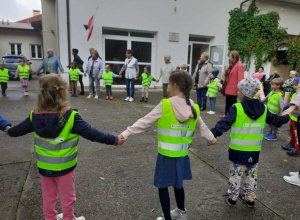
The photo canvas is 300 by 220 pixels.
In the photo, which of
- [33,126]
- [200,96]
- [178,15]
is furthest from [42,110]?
[178,15]

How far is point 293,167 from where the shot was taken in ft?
13.3

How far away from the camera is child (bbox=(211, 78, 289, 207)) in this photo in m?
2.65

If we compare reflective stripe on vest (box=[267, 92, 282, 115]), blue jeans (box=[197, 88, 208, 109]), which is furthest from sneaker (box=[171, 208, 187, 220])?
blue jeans (box=[197, 88, 208, 109])

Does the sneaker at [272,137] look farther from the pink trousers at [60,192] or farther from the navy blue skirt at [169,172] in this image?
the pink trousers at [60,192]

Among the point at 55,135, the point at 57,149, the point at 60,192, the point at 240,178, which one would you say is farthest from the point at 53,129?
the point at 240,178

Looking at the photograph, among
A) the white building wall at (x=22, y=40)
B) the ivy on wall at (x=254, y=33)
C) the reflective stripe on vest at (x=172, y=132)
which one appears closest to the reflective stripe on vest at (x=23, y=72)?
the reflective stripe on vest at (x=172, y=132)

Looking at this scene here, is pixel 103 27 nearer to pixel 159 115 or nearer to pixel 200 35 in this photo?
pixel 200 35

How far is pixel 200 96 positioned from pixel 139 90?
4992 mm

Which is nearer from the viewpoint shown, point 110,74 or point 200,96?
point 200,96

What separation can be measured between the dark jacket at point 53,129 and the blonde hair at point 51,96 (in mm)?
61

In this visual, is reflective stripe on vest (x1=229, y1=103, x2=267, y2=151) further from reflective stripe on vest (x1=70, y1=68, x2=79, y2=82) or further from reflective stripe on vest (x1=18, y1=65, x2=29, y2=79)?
reflective stripe on vest (x1=18, y1=65, x2=29, y2=79)

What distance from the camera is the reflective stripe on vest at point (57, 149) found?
2.10 meters

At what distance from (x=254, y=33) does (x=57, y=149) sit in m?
14.0

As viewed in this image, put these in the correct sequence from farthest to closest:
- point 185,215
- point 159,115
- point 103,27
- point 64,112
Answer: point 103,27
point 185,215
point 159,115
point 64,112
